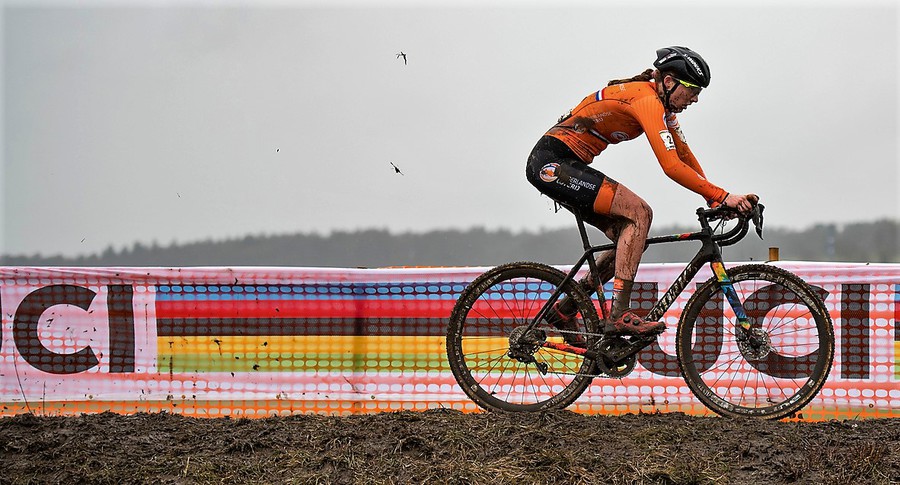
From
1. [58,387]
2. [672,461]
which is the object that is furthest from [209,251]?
[672,461]

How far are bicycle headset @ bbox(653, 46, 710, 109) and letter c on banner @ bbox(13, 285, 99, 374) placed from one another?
4.46m

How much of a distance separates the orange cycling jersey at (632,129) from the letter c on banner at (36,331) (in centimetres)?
383

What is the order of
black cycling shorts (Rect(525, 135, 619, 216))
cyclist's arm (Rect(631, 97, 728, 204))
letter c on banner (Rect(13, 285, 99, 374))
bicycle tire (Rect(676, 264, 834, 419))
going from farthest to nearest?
letter c on banner (Rect(13, 285, 99, 374)) → black cycling shorts (Rect(525, 135, 619, 216)) → bicycle tire (Rect(676, 264, 834, 419)) → cyclist's arm (Rect(631, 97, 728, 204))

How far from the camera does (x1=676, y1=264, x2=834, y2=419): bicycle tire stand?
4.88 metres

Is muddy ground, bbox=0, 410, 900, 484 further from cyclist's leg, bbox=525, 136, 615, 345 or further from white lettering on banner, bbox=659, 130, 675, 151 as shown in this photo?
white lettering on banner, bbox=659, 130, 675, 151

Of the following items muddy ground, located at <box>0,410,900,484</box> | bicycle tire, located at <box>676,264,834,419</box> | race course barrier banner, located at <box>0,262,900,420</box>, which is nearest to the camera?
muddy ground, located at <box>0,410,900,484</box>

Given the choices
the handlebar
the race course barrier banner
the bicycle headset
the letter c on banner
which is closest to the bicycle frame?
the handlebar

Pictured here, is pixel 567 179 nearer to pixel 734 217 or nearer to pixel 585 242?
pixel 585 242

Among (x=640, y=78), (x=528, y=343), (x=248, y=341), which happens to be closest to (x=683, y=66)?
(x=640, y=78)

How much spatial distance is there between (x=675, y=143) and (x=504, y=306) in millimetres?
1414

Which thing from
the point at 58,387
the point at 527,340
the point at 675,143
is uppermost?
the point at 675,143

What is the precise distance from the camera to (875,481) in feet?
12.5

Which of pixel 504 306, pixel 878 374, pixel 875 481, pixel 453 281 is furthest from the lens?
pixel 453 281

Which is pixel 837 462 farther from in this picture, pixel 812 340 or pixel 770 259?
pixel 770 259
